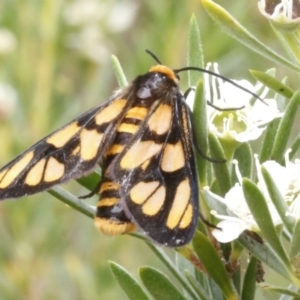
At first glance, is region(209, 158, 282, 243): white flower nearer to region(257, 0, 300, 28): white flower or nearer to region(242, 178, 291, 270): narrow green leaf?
region(242, 178, 291, 270): narrow green leaf

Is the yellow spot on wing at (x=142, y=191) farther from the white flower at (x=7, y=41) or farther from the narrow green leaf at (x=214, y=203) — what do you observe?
the white flower at (x=7, y=41)

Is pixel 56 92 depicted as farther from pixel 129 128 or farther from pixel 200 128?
pixel 200 128

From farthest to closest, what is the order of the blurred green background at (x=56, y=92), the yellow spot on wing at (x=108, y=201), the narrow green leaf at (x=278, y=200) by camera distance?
the blurred green background at (x=56, y=92), the yellow spot on wing at (x=108, y=201), the narrow green leaf at (x=278, y=200)

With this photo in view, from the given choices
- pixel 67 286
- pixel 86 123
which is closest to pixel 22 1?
pixel 67 286

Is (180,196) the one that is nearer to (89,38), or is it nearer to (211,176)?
(211,176)

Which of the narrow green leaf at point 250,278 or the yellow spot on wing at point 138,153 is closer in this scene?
the narrow green leaf at point 250,278

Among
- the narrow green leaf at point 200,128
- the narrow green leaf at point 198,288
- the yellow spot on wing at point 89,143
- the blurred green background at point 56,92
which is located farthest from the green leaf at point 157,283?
the blurred green background at point 56,92
